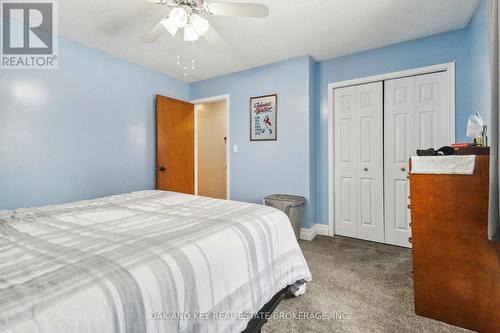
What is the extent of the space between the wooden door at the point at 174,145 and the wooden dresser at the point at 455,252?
3.24 metres

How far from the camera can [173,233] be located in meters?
1.11

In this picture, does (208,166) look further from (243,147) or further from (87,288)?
(87,288)

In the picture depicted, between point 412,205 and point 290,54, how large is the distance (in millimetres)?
2418

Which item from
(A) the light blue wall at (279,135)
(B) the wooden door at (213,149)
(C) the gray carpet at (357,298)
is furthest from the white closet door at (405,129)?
(B) the wooden door at (213,149)

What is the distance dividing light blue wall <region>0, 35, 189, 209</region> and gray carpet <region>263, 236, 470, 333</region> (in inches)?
103

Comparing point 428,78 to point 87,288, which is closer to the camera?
point 87,288

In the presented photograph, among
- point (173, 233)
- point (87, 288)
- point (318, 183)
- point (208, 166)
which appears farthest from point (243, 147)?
point (87, 288)

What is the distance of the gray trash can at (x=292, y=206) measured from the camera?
115 inches

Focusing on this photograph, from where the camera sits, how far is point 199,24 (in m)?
1.74

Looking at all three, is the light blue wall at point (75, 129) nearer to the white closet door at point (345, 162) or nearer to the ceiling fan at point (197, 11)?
the ceiling fan at point (197, 11)

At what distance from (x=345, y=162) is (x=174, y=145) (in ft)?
8.82

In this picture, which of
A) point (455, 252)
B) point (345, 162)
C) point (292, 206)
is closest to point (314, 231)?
point (292, 206)

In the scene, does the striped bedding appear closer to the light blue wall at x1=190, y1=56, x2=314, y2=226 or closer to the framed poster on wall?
the light blue wall at x1=190, y1=56, x2=314, y2=226

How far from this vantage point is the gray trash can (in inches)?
115
